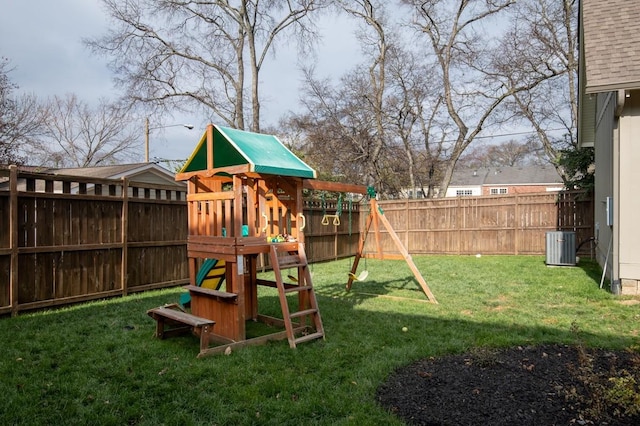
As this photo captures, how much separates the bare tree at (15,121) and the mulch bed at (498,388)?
20200mm

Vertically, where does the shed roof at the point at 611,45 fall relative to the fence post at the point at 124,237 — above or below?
above

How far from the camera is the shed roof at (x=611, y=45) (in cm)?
674

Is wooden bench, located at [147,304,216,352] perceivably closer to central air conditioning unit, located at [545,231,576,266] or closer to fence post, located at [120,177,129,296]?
fence post, located at [120,177,129,296]

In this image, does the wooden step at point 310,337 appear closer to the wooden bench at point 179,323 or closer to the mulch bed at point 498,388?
the wooden bench at point 179,323

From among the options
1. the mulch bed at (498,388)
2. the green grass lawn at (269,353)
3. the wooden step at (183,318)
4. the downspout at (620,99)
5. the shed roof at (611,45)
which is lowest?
the green grass lawn at (269,353)

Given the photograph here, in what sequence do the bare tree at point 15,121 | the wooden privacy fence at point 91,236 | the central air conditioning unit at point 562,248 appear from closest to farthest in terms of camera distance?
1. the wooden privacy fence at point 91,236
2. the central air conditioning unit at point 562,248
3. the bare tree at point 15,121

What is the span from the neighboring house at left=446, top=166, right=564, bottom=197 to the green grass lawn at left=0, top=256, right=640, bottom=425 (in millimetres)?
37178

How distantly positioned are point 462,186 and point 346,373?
1762 inches

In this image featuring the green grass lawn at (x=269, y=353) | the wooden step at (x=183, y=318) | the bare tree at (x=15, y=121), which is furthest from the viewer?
the bare tree at (x=15, y=121)

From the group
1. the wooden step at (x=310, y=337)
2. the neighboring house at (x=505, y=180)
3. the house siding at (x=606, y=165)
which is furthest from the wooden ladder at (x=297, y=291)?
the neighboring house at (x=505, y=180)

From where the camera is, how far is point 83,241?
6.97 m

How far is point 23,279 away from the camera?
6.14m

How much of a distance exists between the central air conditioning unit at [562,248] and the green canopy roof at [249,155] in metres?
7.96

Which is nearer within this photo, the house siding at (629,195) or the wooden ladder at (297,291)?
the wooden ladder at (297,291)
